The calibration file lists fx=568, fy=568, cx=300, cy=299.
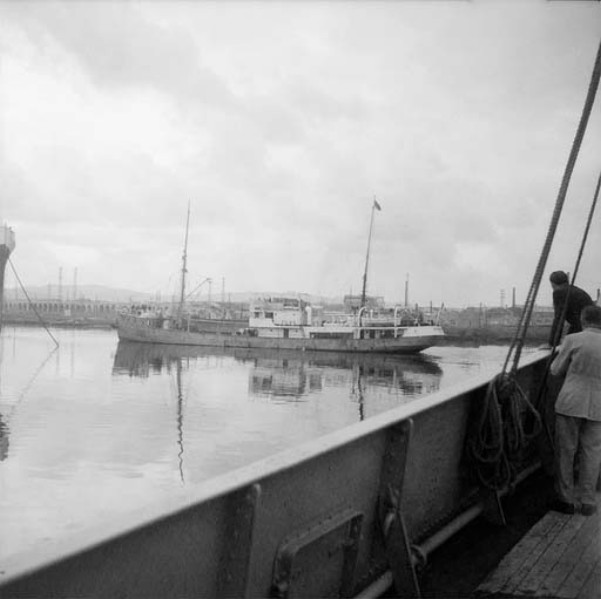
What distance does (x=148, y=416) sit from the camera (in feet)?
52.4

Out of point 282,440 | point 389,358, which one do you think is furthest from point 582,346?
point 389,358

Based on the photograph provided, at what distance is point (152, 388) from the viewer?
22.0m

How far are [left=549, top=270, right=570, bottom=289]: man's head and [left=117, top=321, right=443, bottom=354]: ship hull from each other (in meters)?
33.3

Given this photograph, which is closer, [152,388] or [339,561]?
[339,561]

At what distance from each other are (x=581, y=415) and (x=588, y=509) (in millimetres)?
523

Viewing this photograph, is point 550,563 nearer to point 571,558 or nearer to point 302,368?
point 571,558

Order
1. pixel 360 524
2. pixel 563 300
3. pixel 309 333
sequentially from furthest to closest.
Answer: pixel 309 333, pixel 563 300, pixel 360 524

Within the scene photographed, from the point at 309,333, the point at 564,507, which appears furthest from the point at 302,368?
the point at 564,507

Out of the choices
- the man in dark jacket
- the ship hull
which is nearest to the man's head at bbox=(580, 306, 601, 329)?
the man in dark jacket

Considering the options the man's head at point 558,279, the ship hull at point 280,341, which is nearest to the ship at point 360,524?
the man's head at point 558,279

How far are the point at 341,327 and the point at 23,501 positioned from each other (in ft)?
109

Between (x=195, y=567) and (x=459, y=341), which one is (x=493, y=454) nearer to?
(x=195, y=567)

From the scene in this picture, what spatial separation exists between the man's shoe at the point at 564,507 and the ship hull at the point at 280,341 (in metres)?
34.3

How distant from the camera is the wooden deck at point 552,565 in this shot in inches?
93.7
